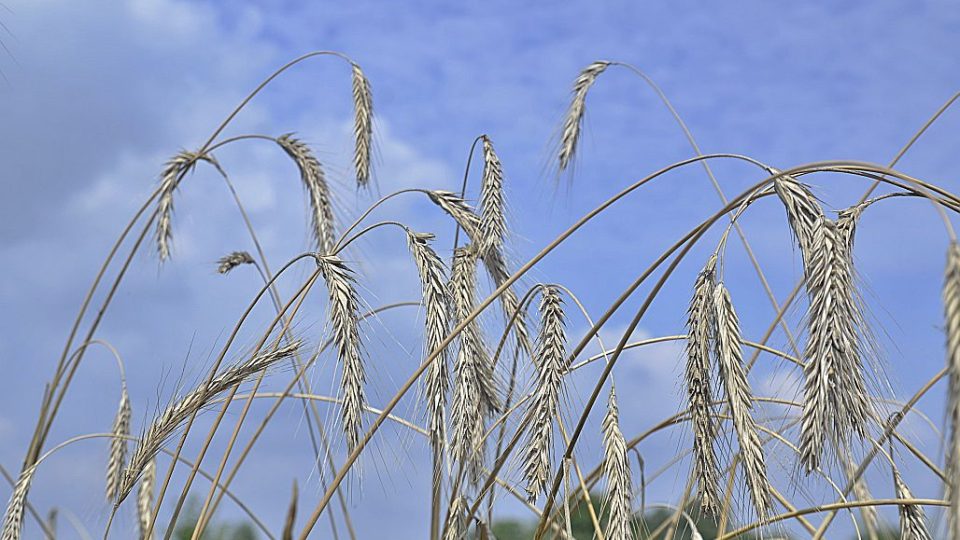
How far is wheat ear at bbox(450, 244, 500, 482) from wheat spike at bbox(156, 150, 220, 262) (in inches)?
82.3

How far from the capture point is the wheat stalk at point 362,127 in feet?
15.5

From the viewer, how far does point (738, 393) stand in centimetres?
243

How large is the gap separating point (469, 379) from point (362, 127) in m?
2.17

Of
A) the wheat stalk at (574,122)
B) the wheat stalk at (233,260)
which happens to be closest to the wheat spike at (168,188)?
the wheat stalk at (233,260)

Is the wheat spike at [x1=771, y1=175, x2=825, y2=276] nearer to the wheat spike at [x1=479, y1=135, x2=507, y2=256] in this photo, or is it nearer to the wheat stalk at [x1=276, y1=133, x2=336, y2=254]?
the wheat spike at [x1=479, y1=135, x2=507, y2=256]

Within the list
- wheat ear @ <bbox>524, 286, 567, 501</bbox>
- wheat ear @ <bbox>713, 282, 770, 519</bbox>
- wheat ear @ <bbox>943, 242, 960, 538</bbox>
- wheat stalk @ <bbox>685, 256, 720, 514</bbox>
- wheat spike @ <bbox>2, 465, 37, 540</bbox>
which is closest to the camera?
wheat ear @ <bbox>943, 242, 960, 538</bbox>

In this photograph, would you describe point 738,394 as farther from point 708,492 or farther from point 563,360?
point 563,360

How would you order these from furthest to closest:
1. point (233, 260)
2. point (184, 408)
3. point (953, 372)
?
point (233, 260) < point (184, 408) < point (953, 372)

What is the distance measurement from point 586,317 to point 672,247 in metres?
0.70

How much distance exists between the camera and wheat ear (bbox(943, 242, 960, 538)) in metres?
1.51

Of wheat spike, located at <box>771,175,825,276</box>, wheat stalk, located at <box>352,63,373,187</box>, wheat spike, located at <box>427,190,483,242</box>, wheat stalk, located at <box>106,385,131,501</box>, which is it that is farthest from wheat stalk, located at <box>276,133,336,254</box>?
wheat spike, located at <box>771,175,825,276</box>

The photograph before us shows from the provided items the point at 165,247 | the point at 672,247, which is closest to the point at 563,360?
the point at 672,247

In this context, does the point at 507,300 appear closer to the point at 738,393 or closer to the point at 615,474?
the point at 615,474

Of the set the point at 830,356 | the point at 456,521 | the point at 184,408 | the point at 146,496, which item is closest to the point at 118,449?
the point at 146,496
